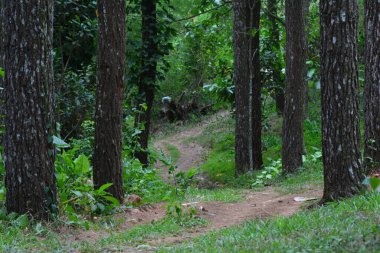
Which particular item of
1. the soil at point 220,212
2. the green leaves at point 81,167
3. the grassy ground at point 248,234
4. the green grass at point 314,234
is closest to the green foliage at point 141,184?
the soil at point 220,212

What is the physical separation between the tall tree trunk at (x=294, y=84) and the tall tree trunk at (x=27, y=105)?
24.9ft

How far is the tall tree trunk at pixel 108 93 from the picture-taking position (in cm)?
867

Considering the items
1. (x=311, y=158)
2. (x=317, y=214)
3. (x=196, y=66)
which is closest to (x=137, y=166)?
(x=317, y=214)

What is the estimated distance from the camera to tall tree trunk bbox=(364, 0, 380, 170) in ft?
28.8

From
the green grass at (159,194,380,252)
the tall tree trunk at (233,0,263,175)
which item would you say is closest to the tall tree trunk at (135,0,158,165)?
the tall tree trunk at (233,0,263,175)

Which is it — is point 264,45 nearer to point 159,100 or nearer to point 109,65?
point 109,65

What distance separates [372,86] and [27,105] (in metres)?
5.57

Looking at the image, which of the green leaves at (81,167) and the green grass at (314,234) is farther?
the green leaves at (81,167)

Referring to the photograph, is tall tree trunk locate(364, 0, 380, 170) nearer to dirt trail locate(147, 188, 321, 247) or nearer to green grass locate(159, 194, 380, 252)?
dirt trail locate(147, 188, 321, 247)

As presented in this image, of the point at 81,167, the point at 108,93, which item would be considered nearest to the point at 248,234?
the point at 81,167

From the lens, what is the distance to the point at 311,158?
50.1ft

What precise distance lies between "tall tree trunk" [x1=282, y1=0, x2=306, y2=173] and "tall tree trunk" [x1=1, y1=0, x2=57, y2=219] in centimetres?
759

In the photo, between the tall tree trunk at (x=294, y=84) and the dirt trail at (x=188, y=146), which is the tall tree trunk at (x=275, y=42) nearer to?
the tall tree trunk at (x=294, y=84)

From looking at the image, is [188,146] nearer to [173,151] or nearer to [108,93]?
[173,151]
